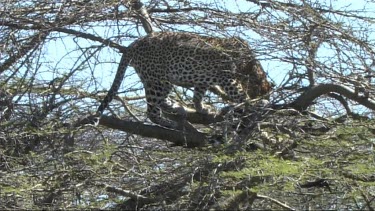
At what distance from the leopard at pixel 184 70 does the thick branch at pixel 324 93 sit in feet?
3.77

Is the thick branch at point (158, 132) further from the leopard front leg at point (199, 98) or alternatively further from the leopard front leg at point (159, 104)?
the leopard front leg at point (199, 98)

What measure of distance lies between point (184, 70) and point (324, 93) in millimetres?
2439

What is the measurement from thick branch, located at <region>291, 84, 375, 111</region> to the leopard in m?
1.15

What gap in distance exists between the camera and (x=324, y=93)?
387 inches

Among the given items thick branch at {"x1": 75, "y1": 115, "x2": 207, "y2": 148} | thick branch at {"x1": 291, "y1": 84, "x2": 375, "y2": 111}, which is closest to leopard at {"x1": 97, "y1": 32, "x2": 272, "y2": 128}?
thick branch at {"x1": 75, "y1": 115, "x2": 207, "y2": 148}

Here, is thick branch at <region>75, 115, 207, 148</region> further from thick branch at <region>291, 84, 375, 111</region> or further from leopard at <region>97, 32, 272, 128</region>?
thick branch at <region>291, 84, 375, 111</region>

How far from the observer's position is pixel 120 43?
11.3m

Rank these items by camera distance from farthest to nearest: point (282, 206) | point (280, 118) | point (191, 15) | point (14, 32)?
point (191, 15) < point (14, 32) < point (280, 118) < point (282, 206)

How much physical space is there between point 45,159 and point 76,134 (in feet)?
2.36

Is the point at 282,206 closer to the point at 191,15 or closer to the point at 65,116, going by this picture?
the point at 65,116

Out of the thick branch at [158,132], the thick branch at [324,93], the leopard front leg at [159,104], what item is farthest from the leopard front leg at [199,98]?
the thick branch at [324,93]

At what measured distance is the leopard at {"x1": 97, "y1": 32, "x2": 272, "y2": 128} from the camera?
1116cm

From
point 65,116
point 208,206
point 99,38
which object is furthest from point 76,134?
point 208,206

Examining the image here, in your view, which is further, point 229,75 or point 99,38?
point 229,75
